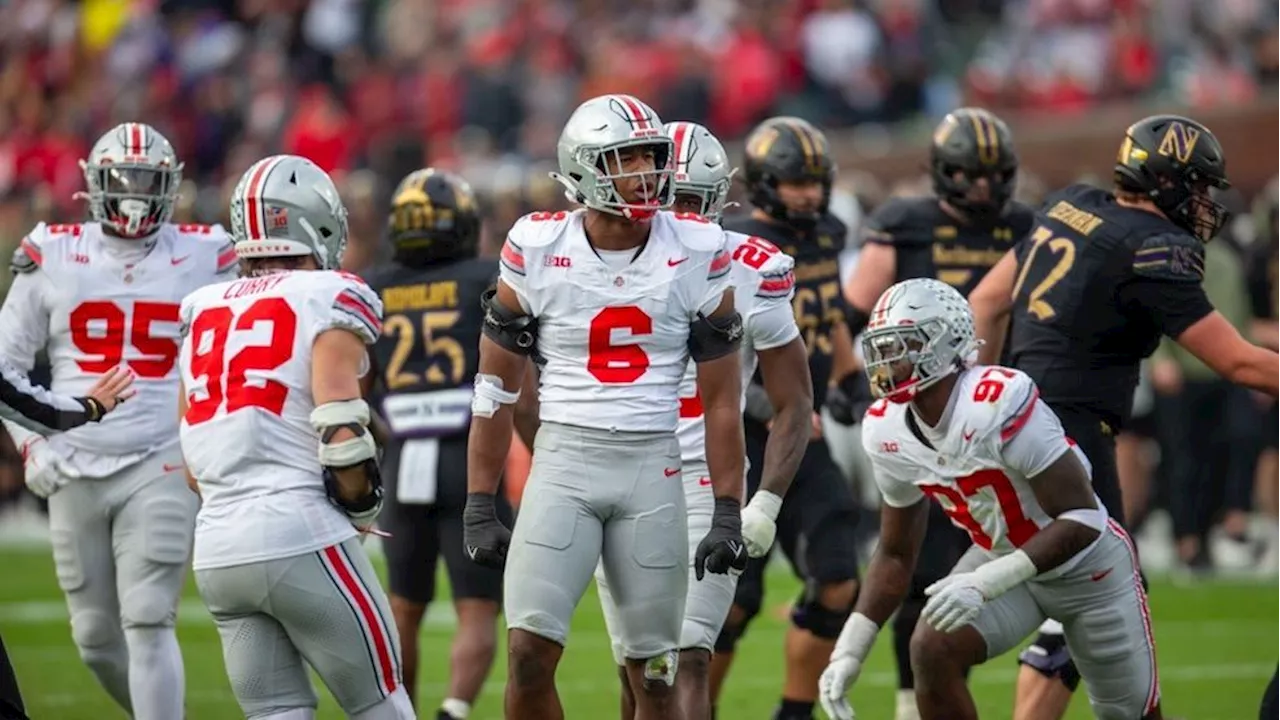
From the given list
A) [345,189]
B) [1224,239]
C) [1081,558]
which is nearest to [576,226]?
[1081,558]

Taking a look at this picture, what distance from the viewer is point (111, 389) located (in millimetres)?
6688

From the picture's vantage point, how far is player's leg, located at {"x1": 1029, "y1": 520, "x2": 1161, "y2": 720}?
20.4 ft

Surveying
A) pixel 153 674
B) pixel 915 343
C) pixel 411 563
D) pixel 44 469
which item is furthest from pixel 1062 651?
pixel 44 469

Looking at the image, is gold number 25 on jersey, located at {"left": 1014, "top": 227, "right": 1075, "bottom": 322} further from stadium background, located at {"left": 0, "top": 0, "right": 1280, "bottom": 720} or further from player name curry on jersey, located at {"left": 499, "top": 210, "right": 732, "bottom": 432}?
stadium background, located at {"left": 0, "top": 0, "right": 1280, "bottom": 720}

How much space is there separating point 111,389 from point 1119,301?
313 centimetres

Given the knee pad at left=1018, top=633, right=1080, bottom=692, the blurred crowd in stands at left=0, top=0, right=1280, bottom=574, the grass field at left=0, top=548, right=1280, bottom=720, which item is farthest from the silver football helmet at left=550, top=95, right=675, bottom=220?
the blurred crowd in stands at left=0, top=0, right=1280, bottom=574

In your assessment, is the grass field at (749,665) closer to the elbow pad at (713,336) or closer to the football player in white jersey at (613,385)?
the football player in white jersey at (613,385)

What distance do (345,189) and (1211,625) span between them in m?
8.40

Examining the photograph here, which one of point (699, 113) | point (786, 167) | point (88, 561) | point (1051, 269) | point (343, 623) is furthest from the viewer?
point (699, 113)

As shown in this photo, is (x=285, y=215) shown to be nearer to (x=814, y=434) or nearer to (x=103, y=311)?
(x=103, y=311)

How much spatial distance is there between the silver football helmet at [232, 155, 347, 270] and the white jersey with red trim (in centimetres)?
134

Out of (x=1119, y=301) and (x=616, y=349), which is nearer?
(x=616, y=349)

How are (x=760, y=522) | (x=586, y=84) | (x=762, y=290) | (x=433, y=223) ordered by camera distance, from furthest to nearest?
(x=586, y=84)
(x=433, y=223)
(x=762, y=290)
(x=760, y=522)

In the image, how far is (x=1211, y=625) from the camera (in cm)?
1082
